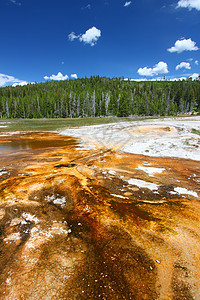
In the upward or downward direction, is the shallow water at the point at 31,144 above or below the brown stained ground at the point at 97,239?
above

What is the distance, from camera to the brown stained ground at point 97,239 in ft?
7.96

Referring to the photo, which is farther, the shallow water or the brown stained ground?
the shallow water

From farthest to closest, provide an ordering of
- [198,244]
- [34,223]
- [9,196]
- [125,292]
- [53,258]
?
[9,196]
[34,223]
[198,244]
[53,258]
[125,292]

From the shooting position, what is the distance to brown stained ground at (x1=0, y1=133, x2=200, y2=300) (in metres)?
2.43

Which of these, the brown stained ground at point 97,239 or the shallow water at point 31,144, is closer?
the brown stained ground at point 97,239

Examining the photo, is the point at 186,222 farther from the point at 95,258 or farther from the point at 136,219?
the point at 95,258

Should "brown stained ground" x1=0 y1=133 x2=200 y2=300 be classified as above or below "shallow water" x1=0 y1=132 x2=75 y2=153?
below

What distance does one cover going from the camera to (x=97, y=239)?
11.0 feet

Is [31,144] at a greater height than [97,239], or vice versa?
[31,144]

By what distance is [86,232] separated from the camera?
354cm

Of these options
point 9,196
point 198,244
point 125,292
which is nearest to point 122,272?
point 125,292

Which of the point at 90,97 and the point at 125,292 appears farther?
the point at 90,97

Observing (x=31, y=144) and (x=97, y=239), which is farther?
(x=31, y=144)

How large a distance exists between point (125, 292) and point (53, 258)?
4.43 feet
